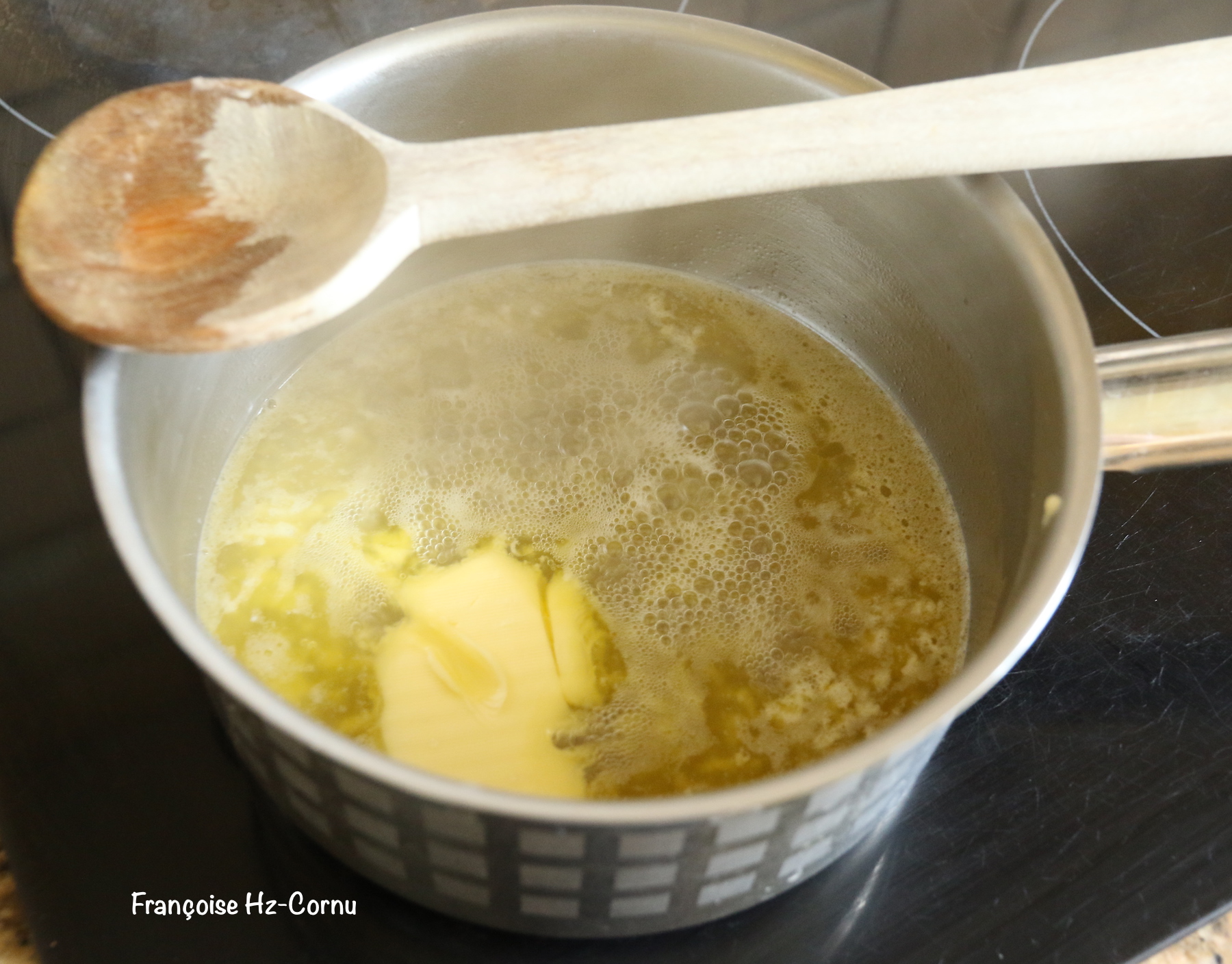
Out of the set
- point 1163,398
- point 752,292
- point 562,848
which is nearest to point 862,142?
point 1163,398

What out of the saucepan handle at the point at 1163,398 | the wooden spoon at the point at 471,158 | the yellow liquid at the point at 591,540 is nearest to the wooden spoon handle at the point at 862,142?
the wooden spoon at the point at 471,158

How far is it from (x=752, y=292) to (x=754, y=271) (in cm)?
2

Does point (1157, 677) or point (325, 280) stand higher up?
point (325, 280)

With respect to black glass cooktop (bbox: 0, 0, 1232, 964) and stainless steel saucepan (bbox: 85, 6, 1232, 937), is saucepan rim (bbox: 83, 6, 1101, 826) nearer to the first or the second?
stainless steel saucepan (bbox: 85, 6, 1232, 937)

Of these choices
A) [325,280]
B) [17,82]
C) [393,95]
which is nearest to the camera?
[325,280]

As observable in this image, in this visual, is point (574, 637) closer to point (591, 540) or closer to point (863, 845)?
point (591, 540)

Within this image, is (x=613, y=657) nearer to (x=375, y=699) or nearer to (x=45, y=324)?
(x=375, y=699)

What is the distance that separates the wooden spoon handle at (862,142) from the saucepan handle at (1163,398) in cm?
13

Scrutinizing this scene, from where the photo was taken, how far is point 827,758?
1.60 feet

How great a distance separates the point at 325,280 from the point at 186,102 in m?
0.15

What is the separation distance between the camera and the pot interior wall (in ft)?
2.31

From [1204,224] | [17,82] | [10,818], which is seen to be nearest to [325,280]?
[10,818]

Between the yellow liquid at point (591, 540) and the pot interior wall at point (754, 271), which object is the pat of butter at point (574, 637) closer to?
the yellow liquid at point (591, 540)

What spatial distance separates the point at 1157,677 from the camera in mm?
757
